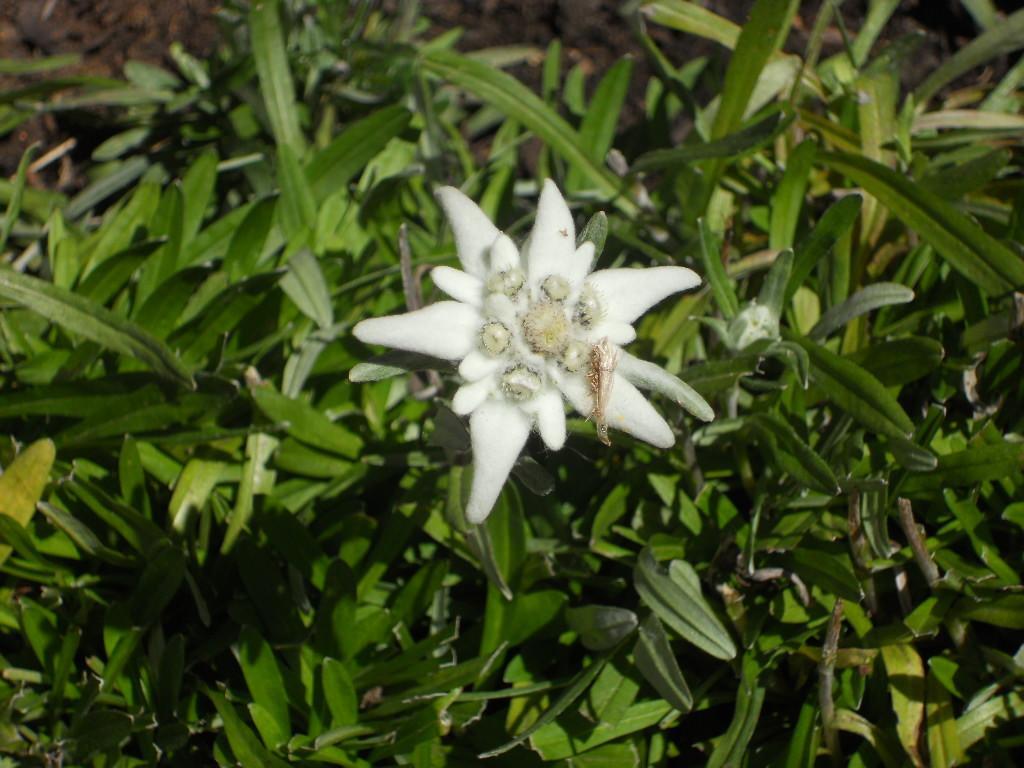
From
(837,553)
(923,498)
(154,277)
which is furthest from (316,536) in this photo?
(923,498)

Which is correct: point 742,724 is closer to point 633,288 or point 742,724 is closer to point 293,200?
point 633,288

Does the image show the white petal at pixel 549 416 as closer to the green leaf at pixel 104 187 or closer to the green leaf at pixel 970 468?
the green leaf at pixel 970 468

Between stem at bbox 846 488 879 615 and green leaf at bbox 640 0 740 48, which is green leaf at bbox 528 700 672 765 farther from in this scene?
green leaf at bbox 640 0 740 48

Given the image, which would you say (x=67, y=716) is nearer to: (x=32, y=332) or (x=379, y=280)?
(x=32, y=332)

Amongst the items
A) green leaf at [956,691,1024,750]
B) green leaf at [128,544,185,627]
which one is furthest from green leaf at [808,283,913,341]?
green leaf at [128,544,185,627]

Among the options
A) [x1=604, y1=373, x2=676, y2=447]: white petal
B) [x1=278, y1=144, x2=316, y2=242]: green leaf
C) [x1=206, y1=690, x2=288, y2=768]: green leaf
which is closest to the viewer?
[x1=604, y1=373, x2=676, y2=447]: white petal
